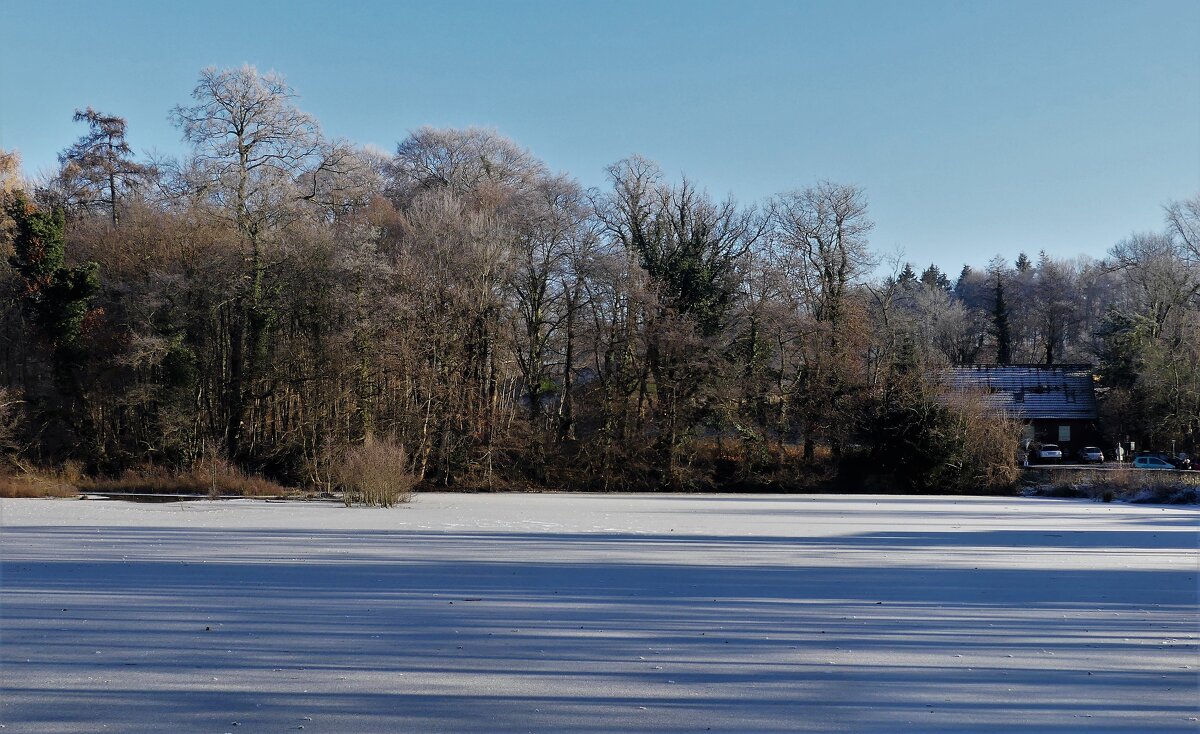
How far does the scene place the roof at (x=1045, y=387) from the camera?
169ft

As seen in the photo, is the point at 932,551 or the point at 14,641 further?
the point at 932,551

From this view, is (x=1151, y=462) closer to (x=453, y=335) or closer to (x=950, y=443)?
(x=950, y=443)

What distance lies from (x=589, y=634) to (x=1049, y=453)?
46.8m

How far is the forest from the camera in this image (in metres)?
33.8

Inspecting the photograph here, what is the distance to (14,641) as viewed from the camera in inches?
291

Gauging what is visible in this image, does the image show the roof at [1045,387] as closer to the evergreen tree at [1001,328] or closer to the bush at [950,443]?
the evergreen tree at [1001,328]

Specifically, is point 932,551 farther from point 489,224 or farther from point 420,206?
point 420,206

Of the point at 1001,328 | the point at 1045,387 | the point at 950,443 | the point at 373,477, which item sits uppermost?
the point at 1001,328

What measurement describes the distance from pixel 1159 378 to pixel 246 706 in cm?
4799

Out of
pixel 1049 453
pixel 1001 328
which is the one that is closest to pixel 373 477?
pixel 1049 453

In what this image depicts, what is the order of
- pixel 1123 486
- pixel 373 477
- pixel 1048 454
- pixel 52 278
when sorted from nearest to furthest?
1. pixel 373 477
2. pixel 1123 486
3. pixel 52 278
4. pixel 1048 454

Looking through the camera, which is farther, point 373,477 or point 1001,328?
point 1001,328

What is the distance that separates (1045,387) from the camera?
5262 cm

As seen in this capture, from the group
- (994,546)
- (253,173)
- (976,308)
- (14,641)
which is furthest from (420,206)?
(976,308)
